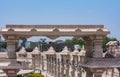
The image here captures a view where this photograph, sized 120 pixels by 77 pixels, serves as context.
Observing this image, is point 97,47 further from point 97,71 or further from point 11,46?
point 11,46

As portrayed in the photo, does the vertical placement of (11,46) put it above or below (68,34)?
below

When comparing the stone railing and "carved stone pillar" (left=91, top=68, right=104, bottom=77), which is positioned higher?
the stone railing

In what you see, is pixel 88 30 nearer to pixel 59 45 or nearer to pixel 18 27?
pixel 18 27

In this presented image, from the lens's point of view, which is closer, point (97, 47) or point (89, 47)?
point (97, 47)

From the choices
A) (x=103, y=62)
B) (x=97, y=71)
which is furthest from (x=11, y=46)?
(x=103, y=62)

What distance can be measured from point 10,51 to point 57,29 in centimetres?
192

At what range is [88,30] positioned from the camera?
1293 centimetres

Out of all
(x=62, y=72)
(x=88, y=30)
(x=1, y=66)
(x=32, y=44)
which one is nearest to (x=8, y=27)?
(x=1, y=66)

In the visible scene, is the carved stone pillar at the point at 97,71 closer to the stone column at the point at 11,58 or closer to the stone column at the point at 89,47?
the stone column at the point at 89,47

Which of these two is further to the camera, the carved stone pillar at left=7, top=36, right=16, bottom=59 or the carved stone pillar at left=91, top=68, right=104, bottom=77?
the carved stone pillar at left=91, top=68, right=104, bottom=77

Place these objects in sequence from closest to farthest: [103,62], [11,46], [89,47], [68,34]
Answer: [11,46] < [68,34] < [103,62] < [89,47]

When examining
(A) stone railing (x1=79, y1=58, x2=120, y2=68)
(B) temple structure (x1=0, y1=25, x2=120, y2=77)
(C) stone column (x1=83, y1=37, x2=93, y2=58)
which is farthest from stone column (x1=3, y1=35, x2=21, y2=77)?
(C) stone column (x1=83, y1=37, x2=93, y2=58)

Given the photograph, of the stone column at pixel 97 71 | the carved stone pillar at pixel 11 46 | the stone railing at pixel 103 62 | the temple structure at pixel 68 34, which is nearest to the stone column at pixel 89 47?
the temple structure at pixel 68 34

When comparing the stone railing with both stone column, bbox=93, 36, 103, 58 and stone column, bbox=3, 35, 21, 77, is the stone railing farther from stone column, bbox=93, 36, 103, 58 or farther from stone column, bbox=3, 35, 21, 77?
stone column, bbox=3, 35, 21, 77
